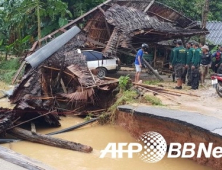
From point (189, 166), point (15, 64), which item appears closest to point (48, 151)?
point (189, 166)

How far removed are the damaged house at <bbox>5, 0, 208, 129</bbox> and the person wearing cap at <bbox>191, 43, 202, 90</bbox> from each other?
8.92ft

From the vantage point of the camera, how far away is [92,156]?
7.35 m

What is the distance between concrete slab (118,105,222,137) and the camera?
626 centimetres

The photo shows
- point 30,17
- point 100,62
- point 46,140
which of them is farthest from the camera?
point 30,17

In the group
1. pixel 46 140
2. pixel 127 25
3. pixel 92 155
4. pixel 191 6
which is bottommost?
pixel 92 155

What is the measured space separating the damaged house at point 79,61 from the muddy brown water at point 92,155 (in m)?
1.06

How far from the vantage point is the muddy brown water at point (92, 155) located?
6820 millimetres

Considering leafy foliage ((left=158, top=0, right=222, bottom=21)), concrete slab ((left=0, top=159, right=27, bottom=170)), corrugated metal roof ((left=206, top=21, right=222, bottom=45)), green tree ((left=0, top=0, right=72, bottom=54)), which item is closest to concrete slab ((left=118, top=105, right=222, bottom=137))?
concrete slab ((left=0, top=159, right=27, bottom=170))

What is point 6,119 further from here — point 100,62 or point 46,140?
point 100,62

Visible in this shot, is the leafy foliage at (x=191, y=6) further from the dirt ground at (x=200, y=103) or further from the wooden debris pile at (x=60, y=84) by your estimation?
the wooden debris pile at (x=60, y=84)

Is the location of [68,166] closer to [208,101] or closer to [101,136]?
[101,136]

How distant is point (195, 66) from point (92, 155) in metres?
5.98

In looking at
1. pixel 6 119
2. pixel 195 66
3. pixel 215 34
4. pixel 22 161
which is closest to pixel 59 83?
pixel 6 119

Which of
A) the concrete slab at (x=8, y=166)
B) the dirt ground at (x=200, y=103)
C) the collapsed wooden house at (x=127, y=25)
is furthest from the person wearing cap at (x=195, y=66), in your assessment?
the concrete slab at (x=8, y=166)
